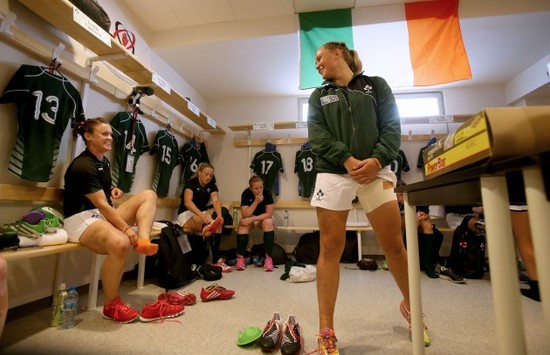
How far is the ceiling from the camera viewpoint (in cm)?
252

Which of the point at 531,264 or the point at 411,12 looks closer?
the point at 531,264

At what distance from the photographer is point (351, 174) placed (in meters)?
1.10

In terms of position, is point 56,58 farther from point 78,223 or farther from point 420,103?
point 420,103

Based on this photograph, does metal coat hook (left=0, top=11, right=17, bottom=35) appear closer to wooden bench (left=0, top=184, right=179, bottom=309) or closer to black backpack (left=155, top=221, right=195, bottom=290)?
wooden bench (left=0, top=184, right=179, bottom=309)

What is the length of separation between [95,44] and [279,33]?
Answer: 1.68m

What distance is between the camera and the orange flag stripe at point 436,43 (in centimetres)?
235

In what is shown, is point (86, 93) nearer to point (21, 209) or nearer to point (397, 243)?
point (21, 209)

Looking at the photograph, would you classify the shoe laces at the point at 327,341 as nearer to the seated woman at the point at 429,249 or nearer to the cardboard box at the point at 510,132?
the cardboard box at the point at 510,132

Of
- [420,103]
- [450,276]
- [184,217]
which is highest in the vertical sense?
[420,103]

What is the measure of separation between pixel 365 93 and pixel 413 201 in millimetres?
638

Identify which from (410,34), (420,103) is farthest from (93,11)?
(420,103)

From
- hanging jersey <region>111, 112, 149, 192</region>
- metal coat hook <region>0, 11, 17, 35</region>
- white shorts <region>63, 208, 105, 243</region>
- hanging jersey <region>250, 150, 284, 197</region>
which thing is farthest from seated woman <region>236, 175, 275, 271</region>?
metal coat hook <region>0, 11, 17, 35</region>

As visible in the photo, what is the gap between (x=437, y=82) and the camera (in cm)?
238

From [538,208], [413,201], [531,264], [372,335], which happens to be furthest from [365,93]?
[531,264]
